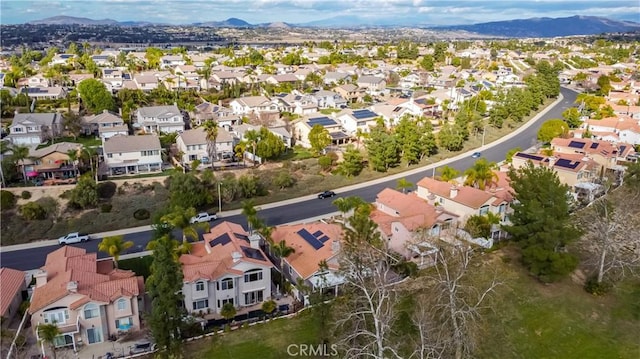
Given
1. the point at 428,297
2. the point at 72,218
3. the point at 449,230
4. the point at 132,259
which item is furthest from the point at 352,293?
the point at 72,218

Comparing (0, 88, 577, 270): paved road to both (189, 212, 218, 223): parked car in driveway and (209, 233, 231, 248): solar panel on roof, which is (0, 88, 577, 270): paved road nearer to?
(189, 212, 218, 223): parked car in driveway

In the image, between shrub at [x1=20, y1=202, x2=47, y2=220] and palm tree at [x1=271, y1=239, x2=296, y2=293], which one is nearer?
palm tree at [x1=271, y1=239, x2=296, y2=293]

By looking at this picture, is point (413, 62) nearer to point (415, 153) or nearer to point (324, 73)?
point (324, 73)

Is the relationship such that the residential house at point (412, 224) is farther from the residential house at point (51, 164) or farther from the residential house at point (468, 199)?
the residential house at point (51, 164)

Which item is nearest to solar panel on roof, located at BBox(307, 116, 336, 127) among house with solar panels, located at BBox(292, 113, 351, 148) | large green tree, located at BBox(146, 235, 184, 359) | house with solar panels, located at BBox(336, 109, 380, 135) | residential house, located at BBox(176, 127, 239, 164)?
house with solar panels, located at BBox(292, 113, 351, 148)

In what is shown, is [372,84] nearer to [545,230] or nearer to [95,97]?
[95,97]

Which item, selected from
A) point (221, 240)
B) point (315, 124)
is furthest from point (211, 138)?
point (221, 240)
